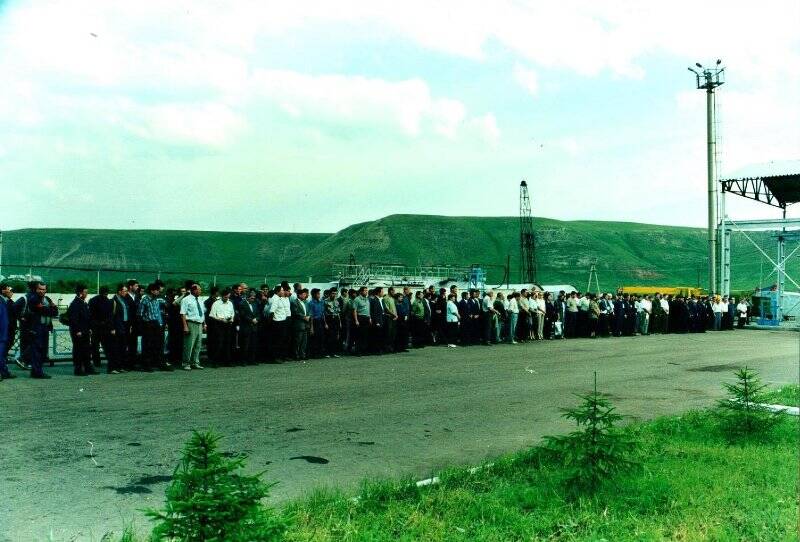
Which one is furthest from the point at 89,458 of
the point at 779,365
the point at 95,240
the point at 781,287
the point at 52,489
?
the point at 95,240

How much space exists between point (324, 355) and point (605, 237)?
16026 centimetres

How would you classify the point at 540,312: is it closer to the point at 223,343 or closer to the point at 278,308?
the point at 278,308

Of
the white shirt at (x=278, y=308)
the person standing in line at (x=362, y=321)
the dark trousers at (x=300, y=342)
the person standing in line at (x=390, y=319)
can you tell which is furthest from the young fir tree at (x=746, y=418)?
the person standing in line at (x=390, y=319)

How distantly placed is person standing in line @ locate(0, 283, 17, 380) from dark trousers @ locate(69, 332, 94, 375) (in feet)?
3.47

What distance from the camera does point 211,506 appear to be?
3.47 meters

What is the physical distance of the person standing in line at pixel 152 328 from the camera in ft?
46.0

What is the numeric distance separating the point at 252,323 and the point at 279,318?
0.83 m

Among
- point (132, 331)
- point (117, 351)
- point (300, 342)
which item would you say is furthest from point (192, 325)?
point (300, 342)

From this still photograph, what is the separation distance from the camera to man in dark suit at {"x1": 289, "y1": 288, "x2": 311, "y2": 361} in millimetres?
16594

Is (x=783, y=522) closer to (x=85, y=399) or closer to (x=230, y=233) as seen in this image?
(x=85, y=399)

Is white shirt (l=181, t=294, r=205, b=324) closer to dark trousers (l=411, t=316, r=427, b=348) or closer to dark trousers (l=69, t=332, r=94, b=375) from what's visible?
dark trousers (l=69, t=332, r=94, b=375)

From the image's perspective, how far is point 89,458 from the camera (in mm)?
6680

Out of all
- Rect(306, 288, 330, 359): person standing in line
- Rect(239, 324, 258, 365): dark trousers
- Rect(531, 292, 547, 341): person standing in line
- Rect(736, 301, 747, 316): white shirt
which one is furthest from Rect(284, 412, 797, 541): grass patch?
Rect(736, 301, 747, 316): white shirt

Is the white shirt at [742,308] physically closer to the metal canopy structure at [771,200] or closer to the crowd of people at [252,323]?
the metal canopy structure at [771,200]
